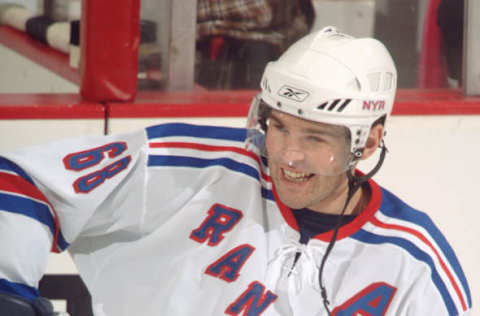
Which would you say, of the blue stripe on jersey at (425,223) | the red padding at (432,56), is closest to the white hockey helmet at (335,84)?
the blue stripe on jersey at (425,223)

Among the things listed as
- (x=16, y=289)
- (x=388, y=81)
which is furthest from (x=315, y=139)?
(x=16, y=289)

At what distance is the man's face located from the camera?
1570mm

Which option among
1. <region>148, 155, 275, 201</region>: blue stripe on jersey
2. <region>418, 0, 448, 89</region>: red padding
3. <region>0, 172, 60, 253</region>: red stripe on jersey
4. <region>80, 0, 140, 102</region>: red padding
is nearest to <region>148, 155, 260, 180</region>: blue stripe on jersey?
<region>148, 155, 275, 201</region>: blue stripe on jersey

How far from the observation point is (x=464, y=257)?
217cm

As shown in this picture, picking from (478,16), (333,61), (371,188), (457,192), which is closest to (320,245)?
(371,188)

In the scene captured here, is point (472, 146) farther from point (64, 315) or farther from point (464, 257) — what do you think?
point (64, 315)

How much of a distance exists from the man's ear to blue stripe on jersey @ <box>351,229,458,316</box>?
0.14 metres

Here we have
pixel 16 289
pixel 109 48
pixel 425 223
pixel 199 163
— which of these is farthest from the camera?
pixel 109 48

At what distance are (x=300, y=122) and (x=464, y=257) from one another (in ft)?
2.58

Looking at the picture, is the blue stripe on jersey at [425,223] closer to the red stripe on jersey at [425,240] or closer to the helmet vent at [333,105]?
the red stripe on jersey at [425,240]

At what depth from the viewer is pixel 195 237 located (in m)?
1.70

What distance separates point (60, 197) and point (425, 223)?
0.63 meters

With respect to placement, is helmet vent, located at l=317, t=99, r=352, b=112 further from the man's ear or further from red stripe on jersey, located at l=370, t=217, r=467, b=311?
red stripe on jersey, located at l=370, t=217, r=467, b=311

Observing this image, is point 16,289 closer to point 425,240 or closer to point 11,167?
point 11,167
